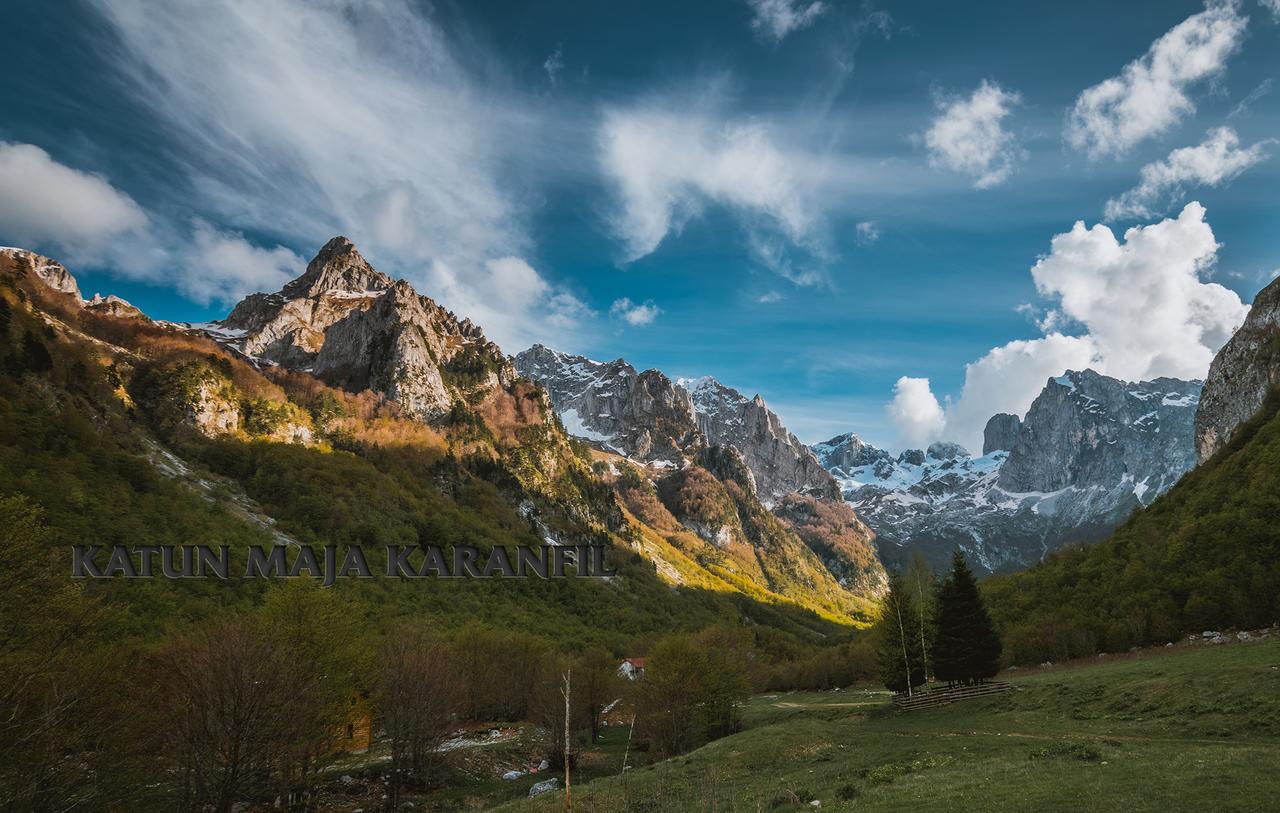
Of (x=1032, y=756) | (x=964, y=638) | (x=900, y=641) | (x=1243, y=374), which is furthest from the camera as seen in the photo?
(x=1243, y=374)

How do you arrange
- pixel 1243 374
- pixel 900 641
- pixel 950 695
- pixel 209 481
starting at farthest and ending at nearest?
1. pixel 209 481
2. pixel 1243 374
3. pixel 900 641
4. pixel 950 695

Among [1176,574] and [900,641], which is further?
[1176,574]

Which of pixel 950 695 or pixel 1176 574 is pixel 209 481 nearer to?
pixel 950 695

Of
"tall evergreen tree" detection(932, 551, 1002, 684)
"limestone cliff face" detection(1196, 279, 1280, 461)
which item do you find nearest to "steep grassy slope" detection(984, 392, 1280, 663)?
"limestone cliff face" detection(1196, 279, 1280, 461)

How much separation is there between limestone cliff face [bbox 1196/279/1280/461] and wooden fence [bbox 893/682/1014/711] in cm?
10399

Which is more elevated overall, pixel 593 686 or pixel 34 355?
pixel 34 355

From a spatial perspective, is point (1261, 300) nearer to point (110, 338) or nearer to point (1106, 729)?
point (1106, 729)

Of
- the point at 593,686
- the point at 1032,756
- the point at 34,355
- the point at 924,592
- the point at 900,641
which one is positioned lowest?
the point at 593,686

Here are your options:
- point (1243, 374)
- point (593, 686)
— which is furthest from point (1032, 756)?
point (1243, 374)

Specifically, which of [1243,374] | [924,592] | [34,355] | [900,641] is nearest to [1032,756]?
[900,641]

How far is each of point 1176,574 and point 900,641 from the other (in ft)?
135

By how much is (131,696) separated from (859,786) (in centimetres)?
4025

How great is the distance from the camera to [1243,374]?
403 feet

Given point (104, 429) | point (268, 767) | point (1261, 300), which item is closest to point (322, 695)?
point (268, 767)
